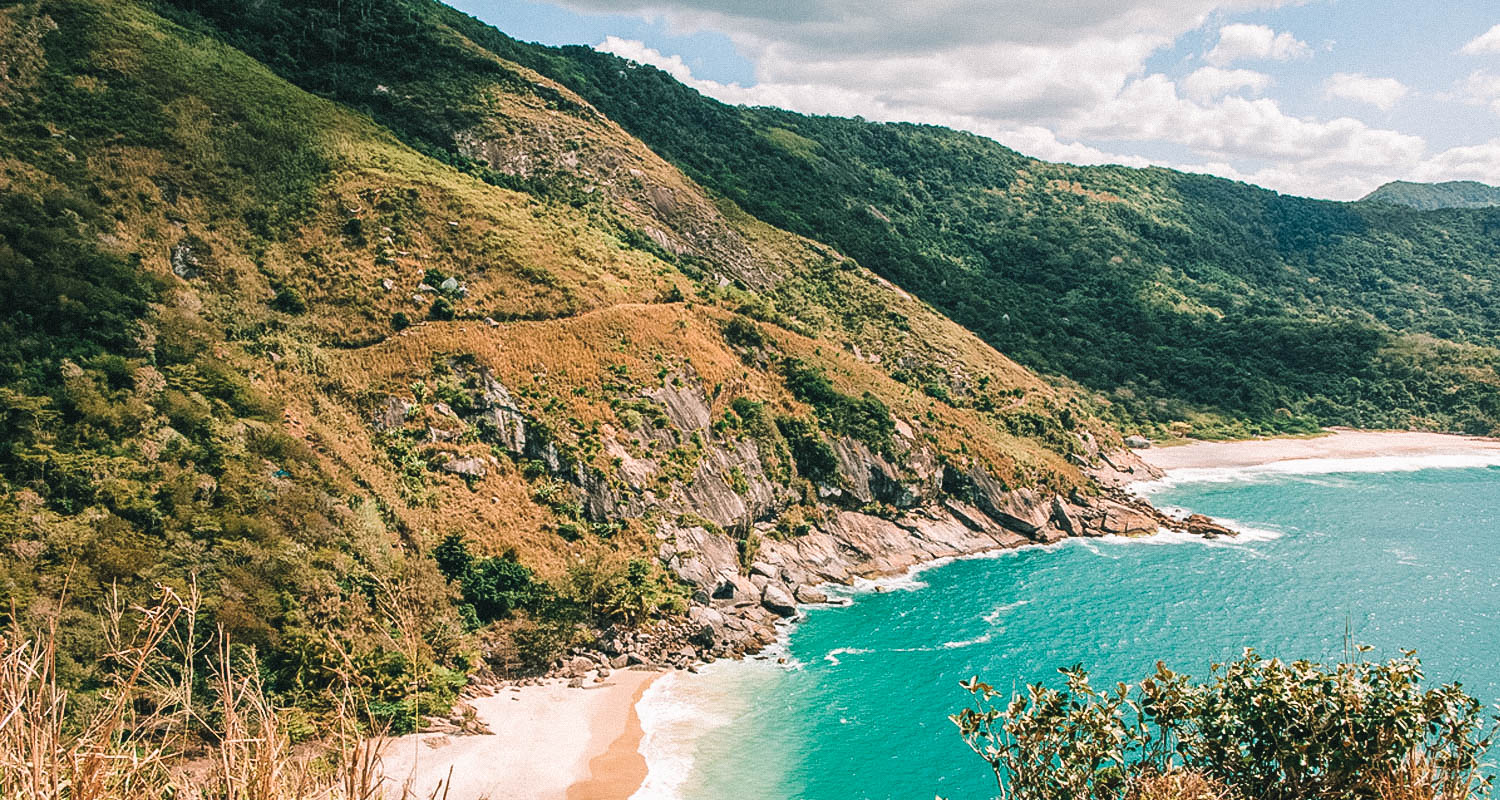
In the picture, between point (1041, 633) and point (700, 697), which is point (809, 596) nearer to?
point (1041, 633)

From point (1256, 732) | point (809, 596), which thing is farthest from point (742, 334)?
point (1256, 732)

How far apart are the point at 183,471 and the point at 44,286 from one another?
1366 centimetres

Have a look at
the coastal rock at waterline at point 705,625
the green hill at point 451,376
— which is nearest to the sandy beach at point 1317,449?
the green hill at point 451,376

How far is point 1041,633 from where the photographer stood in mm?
49406

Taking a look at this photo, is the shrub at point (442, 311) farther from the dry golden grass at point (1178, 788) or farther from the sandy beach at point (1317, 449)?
the sandy beach at point (1317, 449)

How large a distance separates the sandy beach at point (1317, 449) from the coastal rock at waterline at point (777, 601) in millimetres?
62829

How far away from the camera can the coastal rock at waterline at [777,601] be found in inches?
1988

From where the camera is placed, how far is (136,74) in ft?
197

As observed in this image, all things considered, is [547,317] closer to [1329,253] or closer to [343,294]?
[343,294]

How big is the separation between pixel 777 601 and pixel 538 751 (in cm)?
2017

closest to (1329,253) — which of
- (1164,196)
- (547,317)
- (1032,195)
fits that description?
(1164,196)

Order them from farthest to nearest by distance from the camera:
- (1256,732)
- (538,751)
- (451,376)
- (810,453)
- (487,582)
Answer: (810,453)
(451,376)
(487,582)
(538,751)
(1256,732)

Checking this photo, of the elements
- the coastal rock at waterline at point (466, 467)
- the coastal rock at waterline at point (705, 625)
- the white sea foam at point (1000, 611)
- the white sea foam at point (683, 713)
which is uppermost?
the coastal rock at waterline at point (466, 467)

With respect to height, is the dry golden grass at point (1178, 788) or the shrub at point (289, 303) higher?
the dry golden grass at point (1178, 788)
